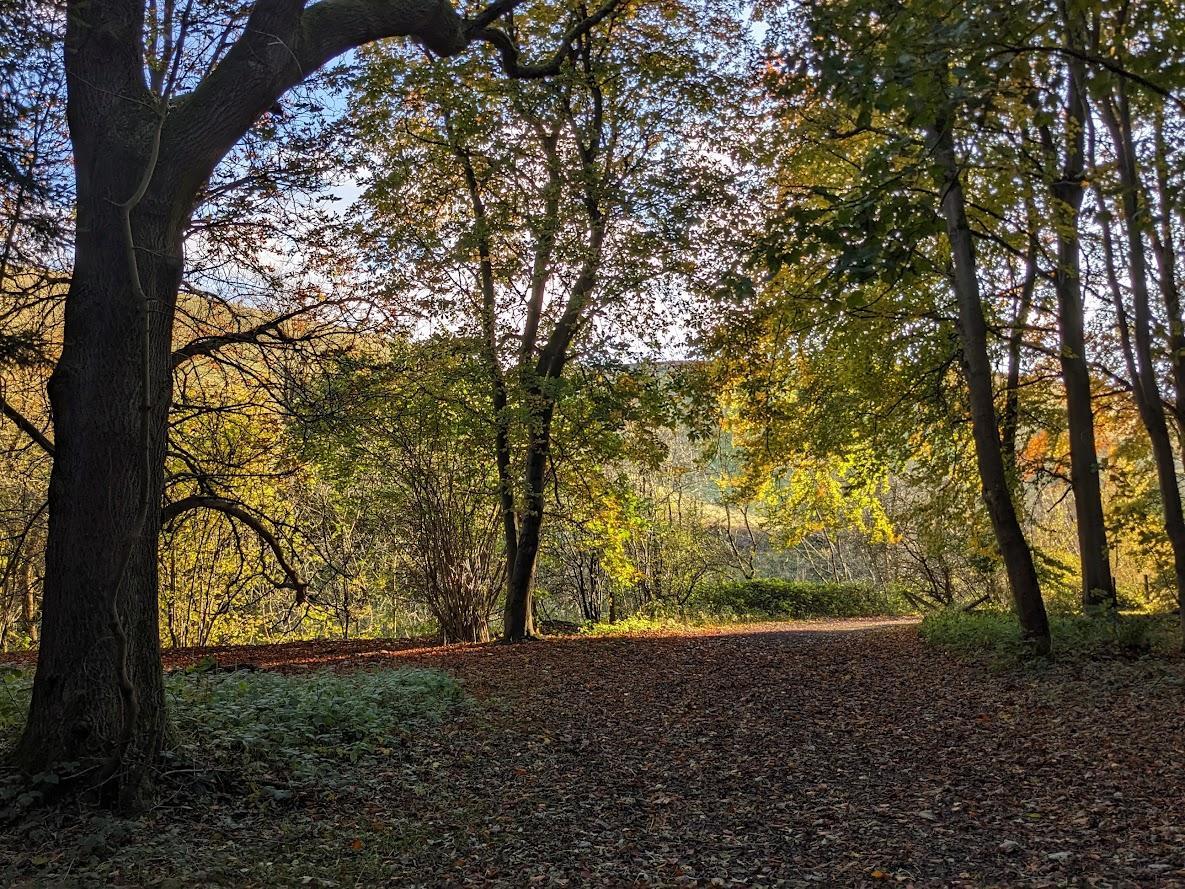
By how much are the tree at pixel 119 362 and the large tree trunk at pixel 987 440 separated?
7.36 meters

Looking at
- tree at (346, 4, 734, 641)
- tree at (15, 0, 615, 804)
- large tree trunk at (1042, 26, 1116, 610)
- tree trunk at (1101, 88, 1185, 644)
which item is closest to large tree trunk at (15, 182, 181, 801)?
tree at (15, 0, 615, 804)

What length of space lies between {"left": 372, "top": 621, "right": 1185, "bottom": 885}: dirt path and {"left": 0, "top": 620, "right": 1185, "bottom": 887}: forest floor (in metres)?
0.02

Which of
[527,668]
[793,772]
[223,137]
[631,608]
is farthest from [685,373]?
[631,608]

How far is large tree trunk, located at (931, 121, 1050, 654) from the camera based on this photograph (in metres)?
9.04

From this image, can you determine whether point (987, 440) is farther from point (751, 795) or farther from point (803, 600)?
point (803, 600)

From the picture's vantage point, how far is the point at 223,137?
16.6 feet

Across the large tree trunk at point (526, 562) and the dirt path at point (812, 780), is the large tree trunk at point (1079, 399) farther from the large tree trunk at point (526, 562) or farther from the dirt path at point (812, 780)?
the large tree trunk at point (526, 562)

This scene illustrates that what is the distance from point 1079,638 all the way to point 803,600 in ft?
42.1

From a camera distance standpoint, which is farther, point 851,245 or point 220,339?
point 220,339

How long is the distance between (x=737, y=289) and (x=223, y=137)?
10.8 ft

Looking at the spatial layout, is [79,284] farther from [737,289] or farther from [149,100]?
[737,289]

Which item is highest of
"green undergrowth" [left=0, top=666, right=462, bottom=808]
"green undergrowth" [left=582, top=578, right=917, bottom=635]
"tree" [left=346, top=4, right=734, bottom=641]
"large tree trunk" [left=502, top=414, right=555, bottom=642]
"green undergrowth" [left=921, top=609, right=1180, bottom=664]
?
"tree" [left=346, top=4, right=734, bottom=641]

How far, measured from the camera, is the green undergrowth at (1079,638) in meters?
8.68

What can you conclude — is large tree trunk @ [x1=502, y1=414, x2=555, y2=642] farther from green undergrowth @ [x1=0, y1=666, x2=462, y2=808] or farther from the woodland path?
green undergrowth @ [x1=0, y1=666, x2=462, y2=808]
